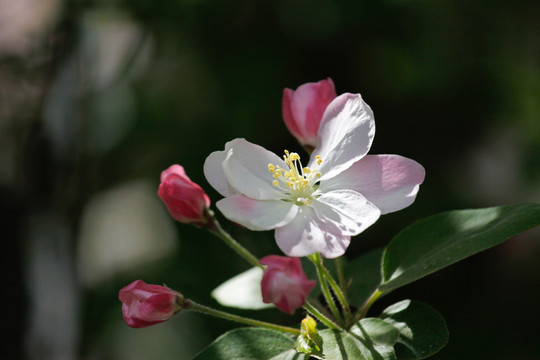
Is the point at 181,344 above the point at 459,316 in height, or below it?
below

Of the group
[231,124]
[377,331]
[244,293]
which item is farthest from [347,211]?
[231,124]

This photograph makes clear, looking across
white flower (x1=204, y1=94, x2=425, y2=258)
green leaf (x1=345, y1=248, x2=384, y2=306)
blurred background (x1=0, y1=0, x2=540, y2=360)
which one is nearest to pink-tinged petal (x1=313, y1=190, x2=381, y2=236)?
white flower (x1=204, y1=94, x2=425, y2=258)

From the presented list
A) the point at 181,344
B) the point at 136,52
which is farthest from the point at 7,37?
the point at 181,344

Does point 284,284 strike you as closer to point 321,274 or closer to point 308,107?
point 321,274

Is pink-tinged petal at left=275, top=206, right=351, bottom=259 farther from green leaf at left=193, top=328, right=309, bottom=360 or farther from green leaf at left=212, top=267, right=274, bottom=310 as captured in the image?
green leaf at left=212, top=267, right=274, bottom=310

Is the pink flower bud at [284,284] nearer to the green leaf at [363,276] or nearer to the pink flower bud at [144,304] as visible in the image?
the pink flower bud at [144,304]

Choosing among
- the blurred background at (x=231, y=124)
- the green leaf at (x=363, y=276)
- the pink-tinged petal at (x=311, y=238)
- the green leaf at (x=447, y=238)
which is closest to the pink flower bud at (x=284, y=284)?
the pink-tinged petal at (x=311, y=238)

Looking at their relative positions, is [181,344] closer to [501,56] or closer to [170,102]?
[170,102]
